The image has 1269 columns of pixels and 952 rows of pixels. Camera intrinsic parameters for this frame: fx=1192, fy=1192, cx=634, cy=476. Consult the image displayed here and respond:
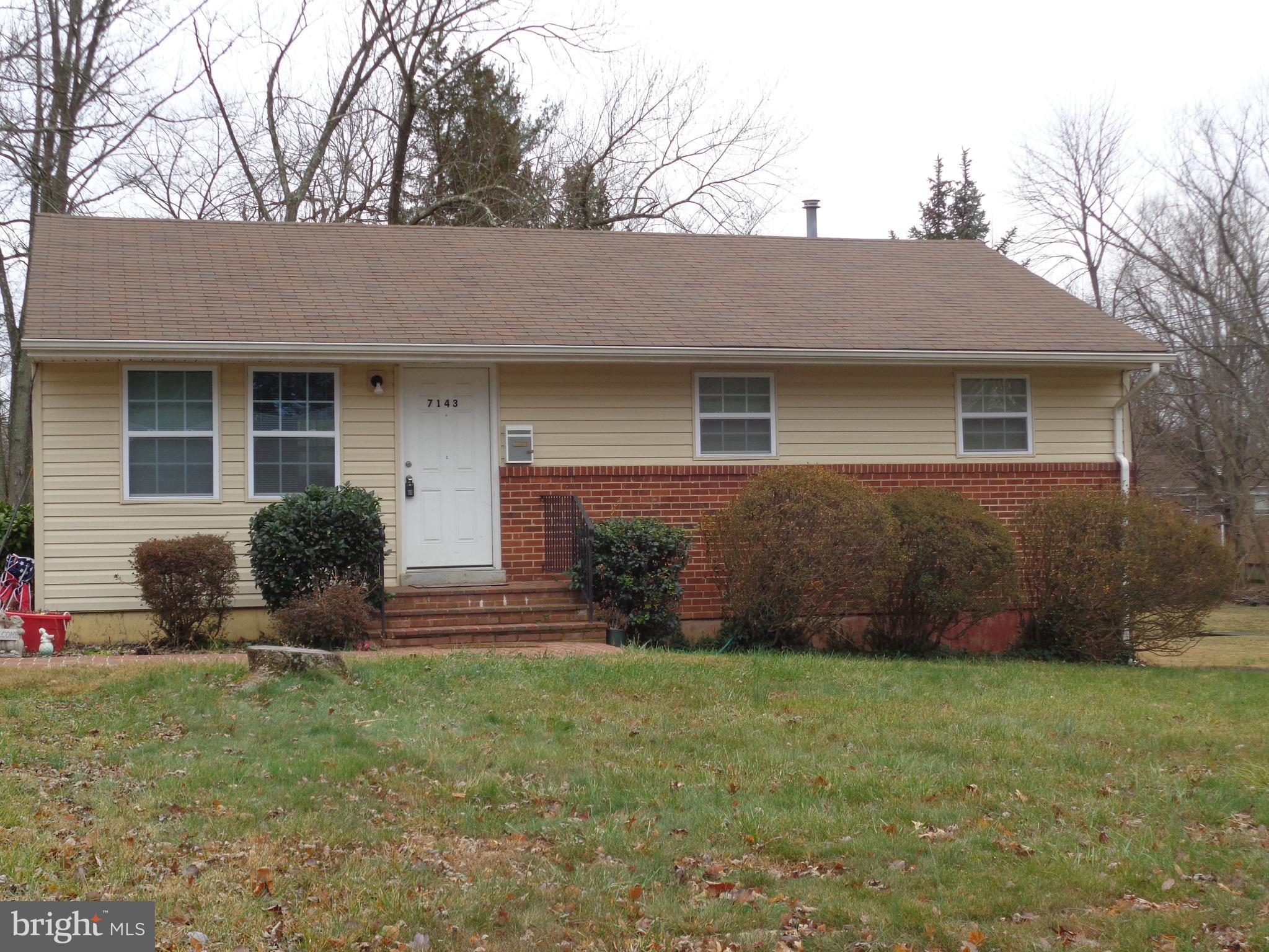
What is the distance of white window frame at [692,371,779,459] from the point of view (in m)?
12.9

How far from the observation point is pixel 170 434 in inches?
454

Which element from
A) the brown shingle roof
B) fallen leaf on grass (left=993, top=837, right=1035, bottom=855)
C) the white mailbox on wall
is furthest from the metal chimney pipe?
fallen leaf on grass (left=993, top=837, right=1035, bottom=855)

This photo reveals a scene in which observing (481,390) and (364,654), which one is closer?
(364,654)

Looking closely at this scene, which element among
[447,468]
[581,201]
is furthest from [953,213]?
[447,468]

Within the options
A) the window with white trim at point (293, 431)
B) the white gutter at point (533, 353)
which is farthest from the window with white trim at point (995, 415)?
the window with white trim at point (293, 431)

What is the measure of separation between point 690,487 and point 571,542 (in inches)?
62.3

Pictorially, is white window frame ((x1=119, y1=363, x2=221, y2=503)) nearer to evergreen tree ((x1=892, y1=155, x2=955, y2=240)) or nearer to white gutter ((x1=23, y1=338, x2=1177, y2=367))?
white gutter ((x1=23, y1=338, x2=1177, y2=367))

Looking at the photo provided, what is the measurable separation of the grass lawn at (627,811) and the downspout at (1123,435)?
535cm

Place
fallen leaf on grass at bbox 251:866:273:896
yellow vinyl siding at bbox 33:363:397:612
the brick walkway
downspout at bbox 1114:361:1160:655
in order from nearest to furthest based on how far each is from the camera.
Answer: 1. fallen leaf on grass at bbox 251:866:273:896
2. the brick walkway
3. yellow vinyl siding at bbox 33:363:397:612
4. downspout at bbox 1114:361:1160:655

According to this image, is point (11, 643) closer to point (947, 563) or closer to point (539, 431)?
point (539, 431)

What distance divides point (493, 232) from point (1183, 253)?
61.6ft

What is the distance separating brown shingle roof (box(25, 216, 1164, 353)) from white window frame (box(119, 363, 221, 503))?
1.36 feet

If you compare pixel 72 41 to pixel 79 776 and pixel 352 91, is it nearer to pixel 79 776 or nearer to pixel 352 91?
pixel 352 91

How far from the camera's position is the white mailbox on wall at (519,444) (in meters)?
12.4
